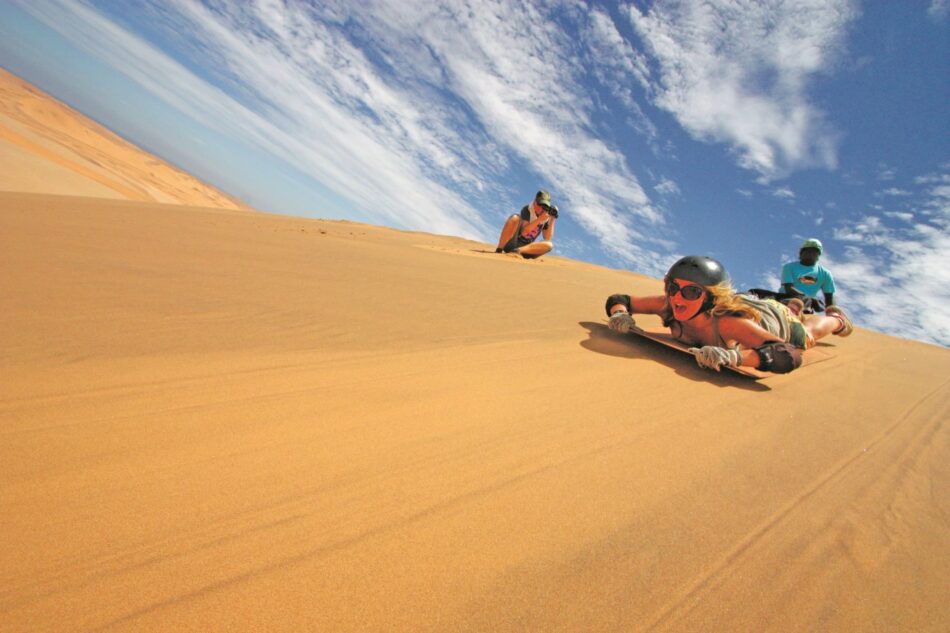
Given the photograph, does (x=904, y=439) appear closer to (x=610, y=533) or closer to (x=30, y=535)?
(x=610, y=533)

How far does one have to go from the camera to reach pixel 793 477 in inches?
64.1

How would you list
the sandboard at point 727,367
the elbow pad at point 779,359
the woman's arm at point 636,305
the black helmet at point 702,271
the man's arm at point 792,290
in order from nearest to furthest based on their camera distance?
the elbow pad at point 779,359 < the sandboard at point 727,367 < the black helmet at point 702,271 < the woman's arm at point 636,305 < the man's arm at point 792,290

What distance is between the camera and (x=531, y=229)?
31.9 ft

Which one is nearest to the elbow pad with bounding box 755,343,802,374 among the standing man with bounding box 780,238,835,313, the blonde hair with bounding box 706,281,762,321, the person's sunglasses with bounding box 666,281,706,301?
the blonde hair with bounding box 706,281,762,321

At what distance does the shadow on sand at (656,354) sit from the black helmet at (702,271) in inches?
23.1

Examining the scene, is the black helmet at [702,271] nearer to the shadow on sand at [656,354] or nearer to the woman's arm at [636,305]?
the woman's arm at [636,305]

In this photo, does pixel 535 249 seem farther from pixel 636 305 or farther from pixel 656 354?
pixel 656 354

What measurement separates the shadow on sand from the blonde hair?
0.43m

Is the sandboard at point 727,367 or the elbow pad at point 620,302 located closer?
the sandboard at point 727,367

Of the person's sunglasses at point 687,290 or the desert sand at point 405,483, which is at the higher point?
the person's sunglasses at point 687,290

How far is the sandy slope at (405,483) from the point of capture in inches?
33.0

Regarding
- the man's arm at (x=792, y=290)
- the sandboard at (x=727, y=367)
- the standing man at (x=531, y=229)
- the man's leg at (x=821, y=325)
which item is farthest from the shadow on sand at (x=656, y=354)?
the standing man at (x=531, y=229)

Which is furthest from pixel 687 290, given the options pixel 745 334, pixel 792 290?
pixel 792 290

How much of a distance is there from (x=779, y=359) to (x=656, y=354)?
2.50 feet
